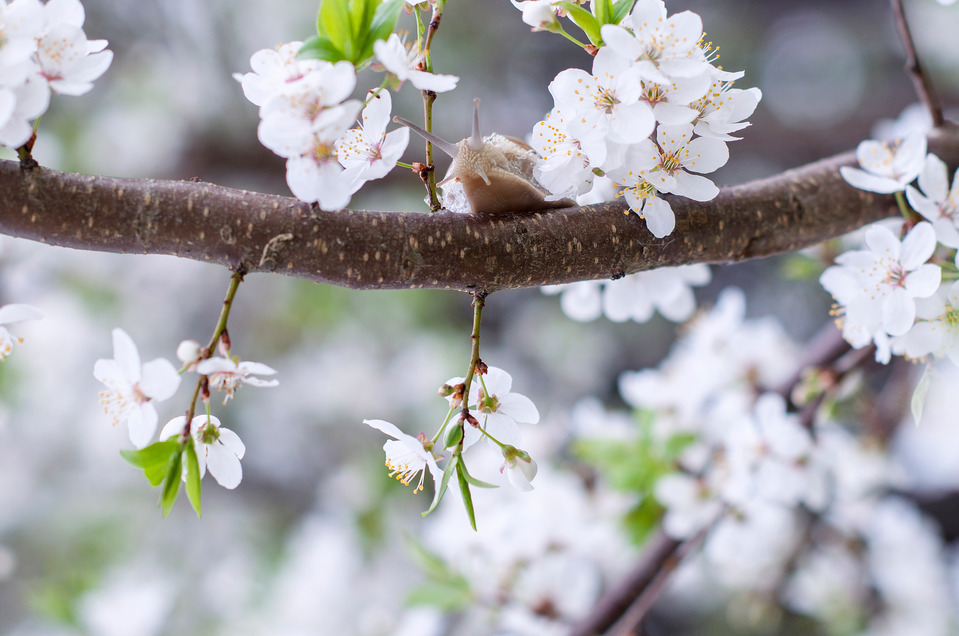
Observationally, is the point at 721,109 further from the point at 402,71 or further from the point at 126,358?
the point at 126,358

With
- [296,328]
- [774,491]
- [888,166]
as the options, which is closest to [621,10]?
[888,166]

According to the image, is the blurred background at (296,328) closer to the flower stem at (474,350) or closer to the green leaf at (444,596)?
the green leaf at (444,596)

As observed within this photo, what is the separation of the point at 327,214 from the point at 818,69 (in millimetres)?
2582

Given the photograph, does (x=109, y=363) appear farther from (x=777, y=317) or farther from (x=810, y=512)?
(x=777, y=317)

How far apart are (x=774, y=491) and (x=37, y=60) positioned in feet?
3.18

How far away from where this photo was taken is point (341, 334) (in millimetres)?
2191

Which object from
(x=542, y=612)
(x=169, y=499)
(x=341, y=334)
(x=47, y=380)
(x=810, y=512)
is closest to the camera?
(x=169, y=499)

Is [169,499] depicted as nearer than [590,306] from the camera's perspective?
Yes

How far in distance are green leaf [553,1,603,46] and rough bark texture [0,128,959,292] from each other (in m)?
0.13

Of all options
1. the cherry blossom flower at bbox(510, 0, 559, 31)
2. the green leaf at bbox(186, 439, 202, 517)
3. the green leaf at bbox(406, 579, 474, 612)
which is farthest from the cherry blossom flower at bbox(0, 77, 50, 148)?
the green leaf at bbox(406, 579, 474, 612)

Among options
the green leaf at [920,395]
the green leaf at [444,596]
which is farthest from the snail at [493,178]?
the green leaf at [444,596]

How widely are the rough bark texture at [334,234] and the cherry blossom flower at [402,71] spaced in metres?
0.10

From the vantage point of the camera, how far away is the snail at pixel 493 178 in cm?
54

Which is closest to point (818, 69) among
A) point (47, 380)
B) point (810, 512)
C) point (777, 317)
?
point (777, 317)
